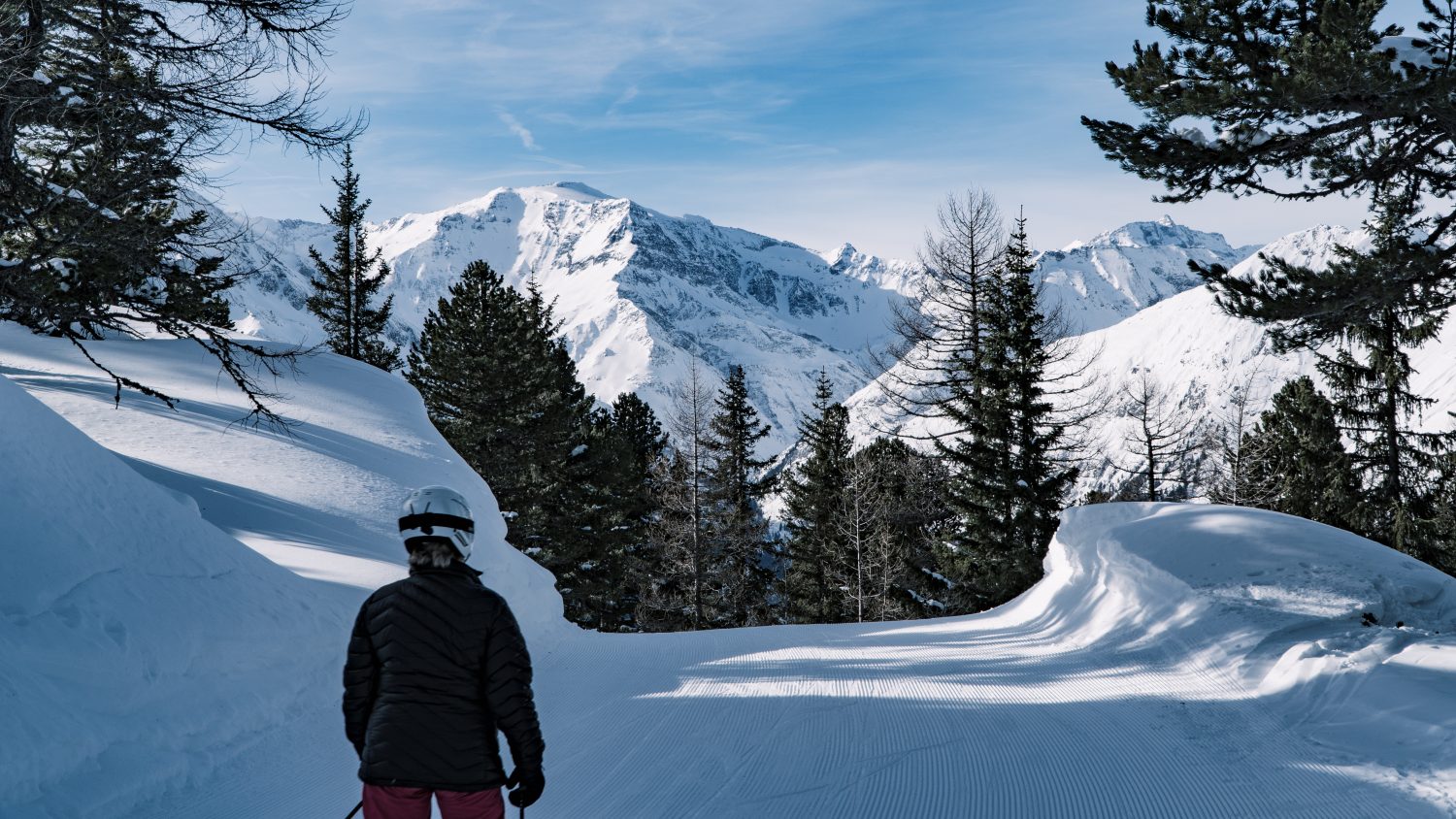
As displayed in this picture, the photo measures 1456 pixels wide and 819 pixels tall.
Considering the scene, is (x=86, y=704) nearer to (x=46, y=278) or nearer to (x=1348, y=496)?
(x=46, y=278)

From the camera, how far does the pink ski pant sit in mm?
3316

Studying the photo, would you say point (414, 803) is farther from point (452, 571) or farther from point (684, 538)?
point (684, 538)

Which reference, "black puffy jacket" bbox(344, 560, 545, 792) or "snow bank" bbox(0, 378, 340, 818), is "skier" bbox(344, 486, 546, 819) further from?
"snow bank" bbox(0, 378, 340, 818)

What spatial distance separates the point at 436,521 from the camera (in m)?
3.40

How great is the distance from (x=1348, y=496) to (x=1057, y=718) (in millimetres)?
24345

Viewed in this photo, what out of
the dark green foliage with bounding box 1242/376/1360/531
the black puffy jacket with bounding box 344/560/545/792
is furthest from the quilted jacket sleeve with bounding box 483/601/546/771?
the dark green foliage with bounding box 1242/376/1360/531

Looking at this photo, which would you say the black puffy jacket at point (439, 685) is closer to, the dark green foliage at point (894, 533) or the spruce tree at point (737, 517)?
the dark green foliage at point (894, 533)

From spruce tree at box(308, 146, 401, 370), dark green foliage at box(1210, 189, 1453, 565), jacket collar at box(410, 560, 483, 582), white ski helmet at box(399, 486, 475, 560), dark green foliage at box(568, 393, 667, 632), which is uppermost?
spruce tree at box(308, 146, 401, 370)

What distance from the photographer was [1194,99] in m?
7.98

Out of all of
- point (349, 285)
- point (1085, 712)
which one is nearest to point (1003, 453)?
point (1085, 712)

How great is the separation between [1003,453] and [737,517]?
→ 43.9 ft

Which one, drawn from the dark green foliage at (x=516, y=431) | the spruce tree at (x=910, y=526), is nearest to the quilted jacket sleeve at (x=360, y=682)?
the spruce tree at (x=910, y=526)

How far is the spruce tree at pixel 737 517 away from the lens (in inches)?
1238

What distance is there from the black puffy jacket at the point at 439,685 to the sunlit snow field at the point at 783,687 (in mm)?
1848
